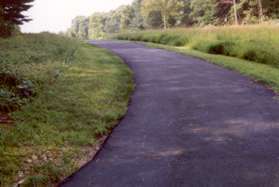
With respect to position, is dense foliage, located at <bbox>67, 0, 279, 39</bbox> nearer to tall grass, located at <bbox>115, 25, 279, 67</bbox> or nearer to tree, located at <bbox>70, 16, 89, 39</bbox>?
tall grass, located at <bbox>115, 25, 279, 67</bbox>

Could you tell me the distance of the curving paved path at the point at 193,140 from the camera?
5094 millimetres

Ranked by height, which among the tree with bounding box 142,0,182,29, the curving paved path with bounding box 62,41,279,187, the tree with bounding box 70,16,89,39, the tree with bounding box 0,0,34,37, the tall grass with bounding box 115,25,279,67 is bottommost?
the curving paved path with bounding box 62,41,279,187

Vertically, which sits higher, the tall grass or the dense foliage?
the dense foliage

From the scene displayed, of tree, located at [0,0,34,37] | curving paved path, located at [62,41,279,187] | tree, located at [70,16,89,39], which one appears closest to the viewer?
curving paved path, located at [62,41,279,187]

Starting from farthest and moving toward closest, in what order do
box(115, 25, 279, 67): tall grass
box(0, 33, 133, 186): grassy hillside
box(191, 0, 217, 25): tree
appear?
box(191, 0, 217, 25): tree < box(115, 25, 279, 67): tall grass < box(0, 33, 133, 186): grassy hillside

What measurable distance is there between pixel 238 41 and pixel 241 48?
1401 mm

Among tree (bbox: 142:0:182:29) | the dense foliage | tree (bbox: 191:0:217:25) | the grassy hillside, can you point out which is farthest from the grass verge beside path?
tree (bbox: 191:0:217:25)

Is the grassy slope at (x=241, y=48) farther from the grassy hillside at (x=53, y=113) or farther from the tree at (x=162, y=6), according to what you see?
the tree at (x=162, y=6)

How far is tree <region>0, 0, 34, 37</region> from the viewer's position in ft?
63.8

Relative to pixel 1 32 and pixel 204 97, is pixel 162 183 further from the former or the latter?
pixel 1 32

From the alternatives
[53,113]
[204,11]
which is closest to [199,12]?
[204,11]

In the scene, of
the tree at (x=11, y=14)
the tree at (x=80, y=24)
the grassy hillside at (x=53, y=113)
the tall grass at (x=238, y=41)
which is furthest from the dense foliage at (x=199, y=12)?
the tree at (x=80, y=24)

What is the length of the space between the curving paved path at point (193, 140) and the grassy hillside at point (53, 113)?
1.27 ft

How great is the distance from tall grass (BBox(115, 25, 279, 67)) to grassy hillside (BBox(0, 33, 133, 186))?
5.70 meters
